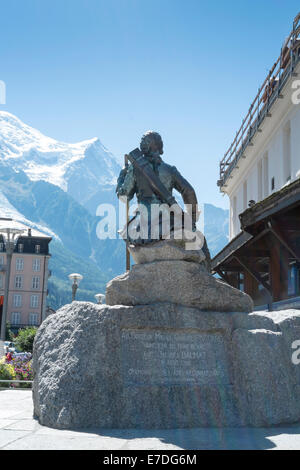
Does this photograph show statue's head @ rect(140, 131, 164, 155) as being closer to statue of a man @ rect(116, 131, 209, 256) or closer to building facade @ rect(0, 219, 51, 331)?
statue of a man @ rect(116, 131, 209, 256)

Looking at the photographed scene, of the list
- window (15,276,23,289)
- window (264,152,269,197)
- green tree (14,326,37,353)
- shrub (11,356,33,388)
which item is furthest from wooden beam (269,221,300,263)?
window (15,276,23,289)

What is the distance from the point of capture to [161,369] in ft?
18.9

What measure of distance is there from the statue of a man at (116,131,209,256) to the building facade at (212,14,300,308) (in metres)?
4.44

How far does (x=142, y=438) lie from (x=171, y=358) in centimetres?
120

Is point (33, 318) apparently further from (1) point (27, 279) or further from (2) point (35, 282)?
(1) point (27, 279)

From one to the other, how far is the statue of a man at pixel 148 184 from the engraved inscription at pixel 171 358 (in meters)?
1.77

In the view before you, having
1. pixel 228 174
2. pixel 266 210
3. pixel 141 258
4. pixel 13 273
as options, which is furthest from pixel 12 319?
pixel 141 258

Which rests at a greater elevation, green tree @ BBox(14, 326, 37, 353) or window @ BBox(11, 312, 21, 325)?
window @ BBox(11, 312, 21, 325)

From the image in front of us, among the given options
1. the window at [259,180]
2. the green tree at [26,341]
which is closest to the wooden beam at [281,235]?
the window at [259,180]

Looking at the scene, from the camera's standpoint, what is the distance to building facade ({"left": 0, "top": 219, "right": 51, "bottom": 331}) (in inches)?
2608

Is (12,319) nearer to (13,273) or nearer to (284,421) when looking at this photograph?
(13,273)

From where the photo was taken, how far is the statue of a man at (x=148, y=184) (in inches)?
281

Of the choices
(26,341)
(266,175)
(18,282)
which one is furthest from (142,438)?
(18,282)

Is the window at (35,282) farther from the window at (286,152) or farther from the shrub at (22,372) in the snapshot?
the shrub at (22,372)
